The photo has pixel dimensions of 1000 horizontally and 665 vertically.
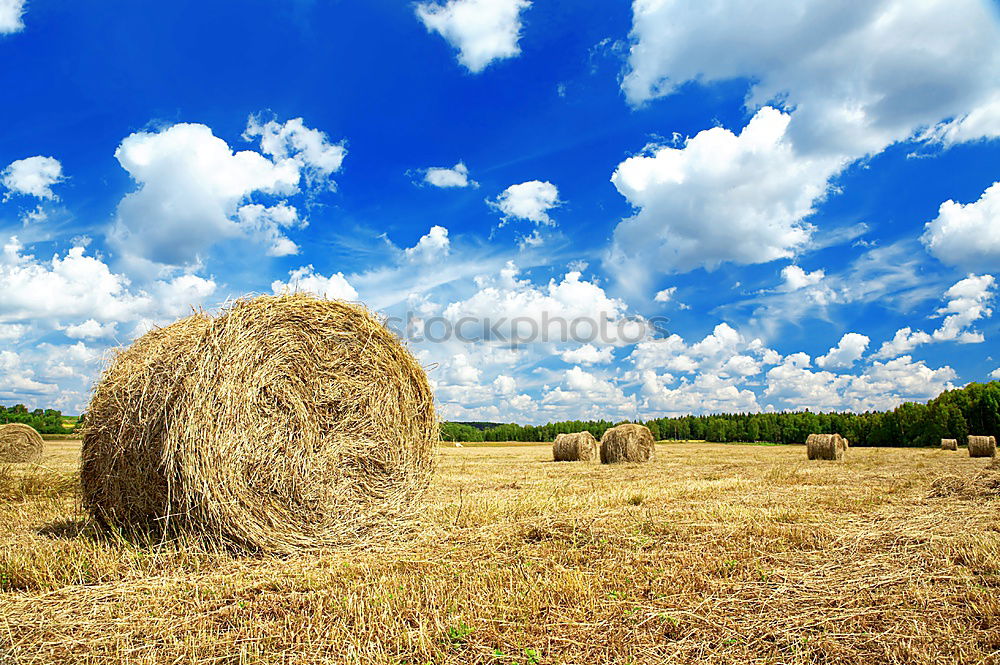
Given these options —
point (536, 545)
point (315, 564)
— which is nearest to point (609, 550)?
point (536, 545)

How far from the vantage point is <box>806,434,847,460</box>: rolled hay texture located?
19641mm

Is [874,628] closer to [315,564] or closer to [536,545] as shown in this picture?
[536,545]

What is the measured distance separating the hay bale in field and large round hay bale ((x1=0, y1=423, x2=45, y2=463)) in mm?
30369

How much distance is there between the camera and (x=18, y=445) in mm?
17719

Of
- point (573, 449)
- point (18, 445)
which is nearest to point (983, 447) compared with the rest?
point (573, 449)

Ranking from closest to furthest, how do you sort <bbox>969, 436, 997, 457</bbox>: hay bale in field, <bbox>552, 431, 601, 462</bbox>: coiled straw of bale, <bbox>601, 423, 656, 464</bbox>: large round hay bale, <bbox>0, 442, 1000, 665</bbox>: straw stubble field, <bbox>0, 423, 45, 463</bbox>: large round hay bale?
<bbox>0, 442, 1000, 665</bbox>: straw stubble field, <bbox>0, 423, 45, 463</bbox>: large round hay bale, <bbox>601, 423, 656, 464</bbox>: large round hay bale, <bbox>552, 431, 601, 462</bbox>: coiled straw of bale, <bbox>969, 436, 997, 457</bbox>: hay bale in field

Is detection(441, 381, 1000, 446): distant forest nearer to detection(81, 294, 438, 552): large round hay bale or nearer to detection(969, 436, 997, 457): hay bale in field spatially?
detection(969, 436, 997, 457): hay bale in field

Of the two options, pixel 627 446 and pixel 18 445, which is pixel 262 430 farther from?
pixel 18 445

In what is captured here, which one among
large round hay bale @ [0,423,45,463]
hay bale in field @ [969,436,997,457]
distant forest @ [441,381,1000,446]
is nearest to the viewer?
large round hay bale @ [0,423,45,463]

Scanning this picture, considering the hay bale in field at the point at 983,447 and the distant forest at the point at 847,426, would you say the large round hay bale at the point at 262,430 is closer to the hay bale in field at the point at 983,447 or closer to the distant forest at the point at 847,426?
the hay bale in field at the point at 983,447

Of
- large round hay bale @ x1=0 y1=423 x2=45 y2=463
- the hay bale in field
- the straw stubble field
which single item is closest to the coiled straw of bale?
the hay bale in field

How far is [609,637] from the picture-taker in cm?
339

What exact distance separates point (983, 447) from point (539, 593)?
82.5 ft

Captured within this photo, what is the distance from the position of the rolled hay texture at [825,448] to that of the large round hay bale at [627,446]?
17.0ft
